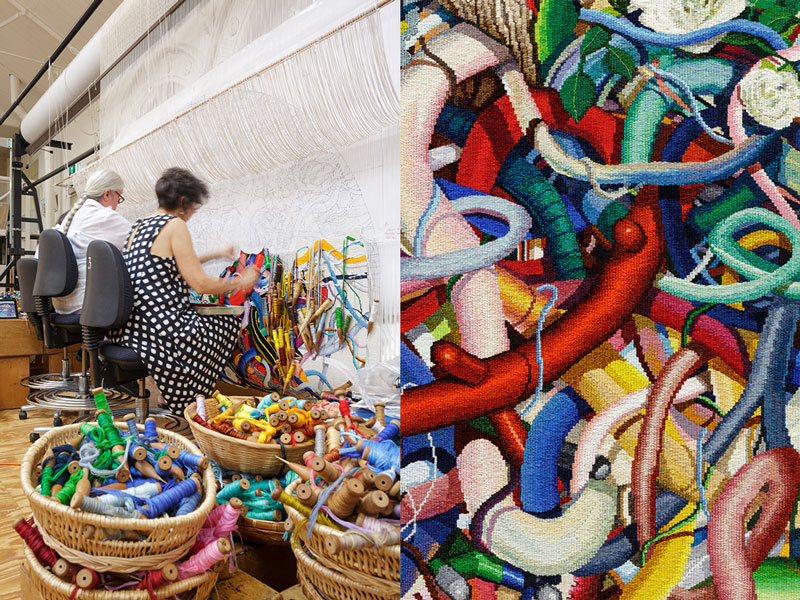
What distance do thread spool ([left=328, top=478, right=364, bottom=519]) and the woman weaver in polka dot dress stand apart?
1.34 meters

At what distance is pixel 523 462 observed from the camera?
56 centimetres

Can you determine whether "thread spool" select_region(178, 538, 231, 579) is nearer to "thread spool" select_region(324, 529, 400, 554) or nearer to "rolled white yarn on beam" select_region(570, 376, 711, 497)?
"thread spool" select_region(324, 529, 400, 554)

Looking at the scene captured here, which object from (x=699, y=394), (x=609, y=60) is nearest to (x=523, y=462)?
(x=699, y=394)

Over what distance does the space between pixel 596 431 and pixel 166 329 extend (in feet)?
5.73

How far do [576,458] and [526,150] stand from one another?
0.36 metres

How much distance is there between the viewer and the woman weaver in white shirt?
2.49m

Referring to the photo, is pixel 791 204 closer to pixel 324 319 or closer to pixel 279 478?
pixel 279 478

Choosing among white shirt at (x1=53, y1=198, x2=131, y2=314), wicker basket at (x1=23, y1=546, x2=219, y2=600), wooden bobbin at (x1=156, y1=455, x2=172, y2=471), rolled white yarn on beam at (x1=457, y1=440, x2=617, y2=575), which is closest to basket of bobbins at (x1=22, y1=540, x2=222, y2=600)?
wicker basket at (x1=23, y1=546, x2=219, y2=600)

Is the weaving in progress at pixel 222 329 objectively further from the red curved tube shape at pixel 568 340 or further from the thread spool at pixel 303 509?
the red curved tube shape at pixel 568 340

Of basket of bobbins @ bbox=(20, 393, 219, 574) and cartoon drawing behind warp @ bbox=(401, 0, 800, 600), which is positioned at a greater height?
cartoon drawing behind warp @ bbox=(401, 0, 800, 600)

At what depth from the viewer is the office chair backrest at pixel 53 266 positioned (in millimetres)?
2326

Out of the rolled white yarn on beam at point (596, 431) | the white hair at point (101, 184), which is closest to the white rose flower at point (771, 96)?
the rolled white yarn on beam at point (596, 431)

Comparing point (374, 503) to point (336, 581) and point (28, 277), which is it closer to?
point (336, 581)

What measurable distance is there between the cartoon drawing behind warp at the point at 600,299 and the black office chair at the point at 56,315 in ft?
7.85
